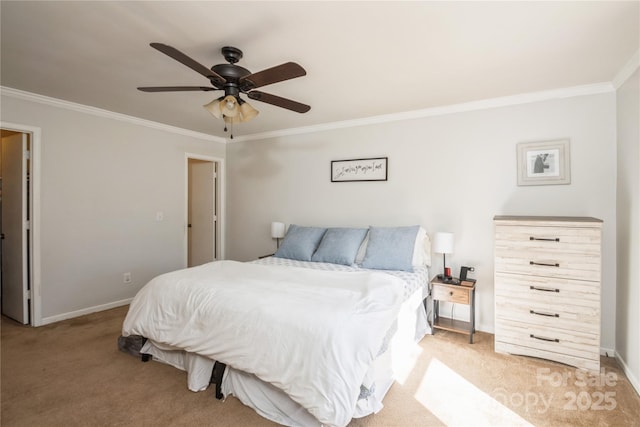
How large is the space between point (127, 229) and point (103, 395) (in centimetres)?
223

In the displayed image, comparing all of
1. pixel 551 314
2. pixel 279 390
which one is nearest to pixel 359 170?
pixel 551 314

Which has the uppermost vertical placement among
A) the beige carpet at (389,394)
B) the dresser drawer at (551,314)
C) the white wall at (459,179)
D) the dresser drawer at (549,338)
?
the white wall at (459,179)

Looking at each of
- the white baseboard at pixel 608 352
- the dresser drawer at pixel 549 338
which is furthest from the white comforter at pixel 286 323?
the white baseboard at pixel 608 352

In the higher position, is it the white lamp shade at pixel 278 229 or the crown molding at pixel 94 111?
the crown molding at pixel 94 111

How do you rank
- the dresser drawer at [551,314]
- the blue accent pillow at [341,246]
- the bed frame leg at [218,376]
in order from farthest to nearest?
the blue accent pillow at [341,246]
the dresser drawer at [551,314]
the bed frame leg at [218,376]

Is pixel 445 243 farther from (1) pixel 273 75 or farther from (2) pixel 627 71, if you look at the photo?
(1) pixel 273 75

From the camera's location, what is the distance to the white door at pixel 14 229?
312 centimetres

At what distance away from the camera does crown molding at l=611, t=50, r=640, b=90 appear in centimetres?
214

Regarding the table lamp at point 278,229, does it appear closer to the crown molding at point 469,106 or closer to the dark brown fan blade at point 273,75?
the crown molding at point 469,106

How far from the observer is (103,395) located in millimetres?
2047

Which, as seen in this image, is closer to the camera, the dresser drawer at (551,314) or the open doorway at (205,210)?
the dresser drawer at (551,314)

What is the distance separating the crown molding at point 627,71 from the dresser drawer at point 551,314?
1.74m

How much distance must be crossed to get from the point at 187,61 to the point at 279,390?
75.3 inches

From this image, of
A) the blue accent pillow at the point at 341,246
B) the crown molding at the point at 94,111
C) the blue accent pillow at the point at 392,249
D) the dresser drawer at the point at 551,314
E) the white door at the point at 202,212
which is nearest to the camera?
the dresser drawer at the point at 551,314
